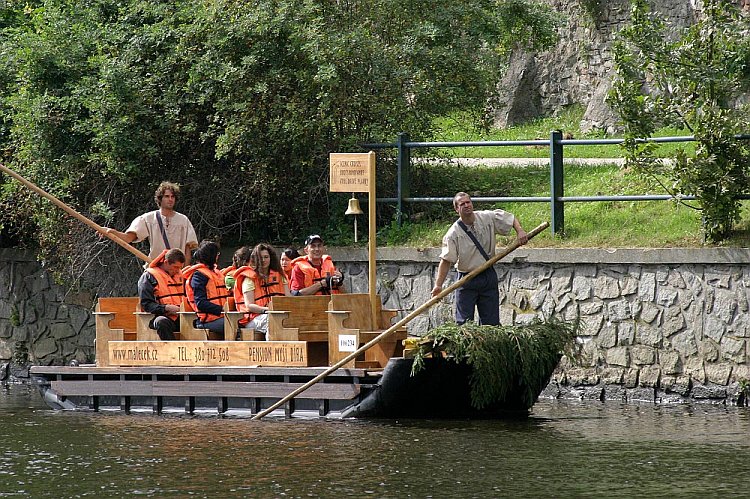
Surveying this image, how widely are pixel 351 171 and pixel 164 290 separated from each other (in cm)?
238

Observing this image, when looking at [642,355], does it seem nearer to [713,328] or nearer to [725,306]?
[713,328]

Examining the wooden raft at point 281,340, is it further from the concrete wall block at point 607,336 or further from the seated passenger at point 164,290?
the concrete wall block at point 607,336

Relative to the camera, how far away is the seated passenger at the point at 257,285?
49.8 feet

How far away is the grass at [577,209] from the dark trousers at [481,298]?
2.11 m

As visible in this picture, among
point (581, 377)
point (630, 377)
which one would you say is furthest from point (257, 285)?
point (630, 377)

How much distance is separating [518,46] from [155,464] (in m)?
18.3

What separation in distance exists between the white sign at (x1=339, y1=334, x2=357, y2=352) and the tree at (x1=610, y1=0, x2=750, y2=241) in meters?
3.87

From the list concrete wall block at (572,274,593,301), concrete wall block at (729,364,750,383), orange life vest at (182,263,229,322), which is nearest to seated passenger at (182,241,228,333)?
orange life vest at (182,263,229,322)

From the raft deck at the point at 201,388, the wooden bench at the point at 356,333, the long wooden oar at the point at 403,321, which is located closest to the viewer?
the long wooden oar at the point at 403,321

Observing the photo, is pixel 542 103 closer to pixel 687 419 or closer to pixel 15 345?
pixel 15 345

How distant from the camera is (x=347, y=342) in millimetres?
14266

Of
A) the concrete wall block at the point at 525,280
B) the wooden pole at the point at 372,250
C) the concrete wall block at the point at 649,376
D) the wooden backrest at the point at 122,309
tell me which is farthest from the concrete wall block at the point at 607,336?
the wooden backrest at the point at 122,309

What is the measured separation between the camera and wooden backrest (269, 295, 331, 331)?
1459 centimetres

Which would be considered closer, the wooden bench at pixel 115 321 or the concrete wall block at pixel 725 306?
the concrete wall block at pixel 725 306
